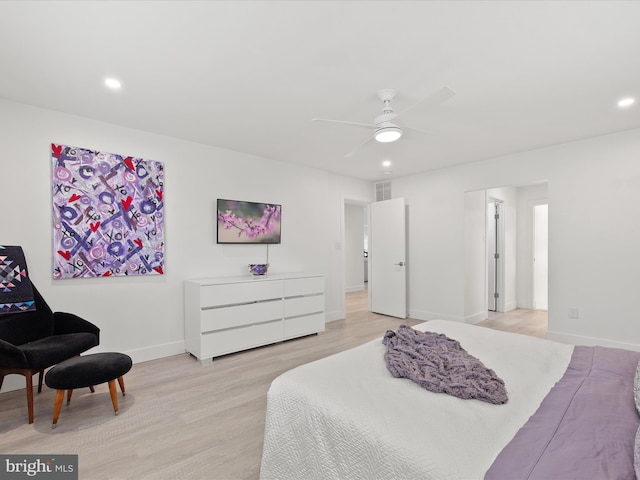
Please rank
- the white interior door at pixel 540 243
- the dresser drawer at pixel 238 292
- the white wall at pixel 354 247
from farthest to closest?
the white wall at pixel 354 247, the white interior door at pixel 540 243, the dresser drawer at pixel 238 292

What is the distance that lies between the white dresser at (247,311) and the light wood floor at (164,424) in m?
0.24

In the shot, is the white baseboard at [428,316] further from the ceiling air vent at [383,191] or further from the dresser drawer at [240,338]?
the dresser drawer at [240,338]

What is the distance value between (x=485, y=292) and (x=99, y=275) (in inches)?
212

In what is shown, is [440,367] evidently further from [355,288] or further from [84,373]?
[355,288]

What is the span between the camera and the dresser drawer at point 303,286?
4.11 meters

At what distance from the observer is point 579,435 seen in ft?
3.52

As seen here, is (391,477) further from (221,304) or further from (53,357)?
(221,304)

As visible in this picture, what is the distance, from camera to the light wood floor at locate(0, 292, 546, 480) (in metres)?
1.81

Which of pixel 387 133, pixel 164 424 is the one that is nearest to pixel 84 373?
pixel 164 424

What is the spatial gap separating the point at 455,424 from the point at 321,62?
7.14ft

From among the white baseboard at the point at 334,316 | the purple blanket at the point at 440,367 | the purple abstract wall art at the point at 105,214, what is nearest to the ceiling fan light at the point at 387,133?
the purple blanket at the point at 440,367

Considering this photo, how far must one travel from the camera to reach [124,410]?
2.40 meters

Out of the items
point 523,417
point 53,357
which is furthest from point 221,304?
point 523,417

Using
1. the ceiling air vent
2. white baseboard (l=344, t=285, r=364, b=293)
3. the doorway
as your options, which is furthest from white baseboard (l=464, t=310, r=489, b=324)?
white baseboard (l=344, t=285, r=364, b=293)
